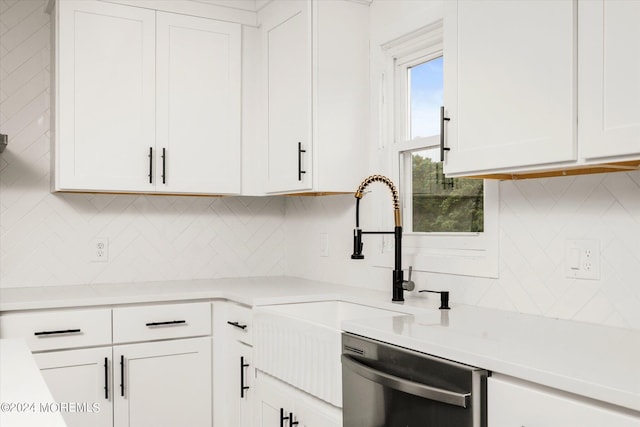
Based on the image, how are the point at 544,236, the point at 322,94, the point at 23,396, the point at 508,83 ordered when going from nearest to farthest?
the point at 23,396 < the point at 508,83 < the point at 544,236 < the point at 322,94

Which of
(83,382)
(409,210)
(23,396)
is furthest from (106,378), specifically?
(23,396)

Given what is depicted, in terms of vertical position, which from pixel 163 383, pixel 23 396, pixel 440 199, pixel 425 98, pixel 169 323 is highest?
pixel 425 98

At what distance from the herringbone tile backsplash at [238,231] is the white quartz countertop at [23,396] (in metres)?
1.61

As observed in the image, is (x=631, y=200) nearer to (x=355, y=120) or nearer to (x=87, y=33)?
(x=355, y=120)

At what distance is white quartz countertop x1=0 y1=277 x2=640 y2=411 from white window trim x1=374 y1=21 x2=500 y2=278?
0.17m

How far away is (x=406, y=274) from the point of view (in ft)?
9.48

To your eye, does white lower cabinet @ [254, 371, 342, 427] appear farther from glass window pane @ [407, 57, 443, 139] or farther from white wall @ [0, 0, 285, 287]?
glass window pane @ [407, 57, 443, 139]

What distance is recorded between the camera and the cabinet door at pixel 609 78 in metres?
1.58

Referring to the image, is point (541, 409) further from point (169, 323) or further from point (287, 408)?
point (169, 323)

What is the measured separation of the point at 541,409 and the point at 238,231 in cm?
258

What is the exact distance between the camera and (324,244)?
350cm

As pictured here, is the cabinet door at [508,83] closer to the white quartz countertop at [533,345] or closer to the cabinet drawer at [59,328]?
the white quartz countertop at [533,345]

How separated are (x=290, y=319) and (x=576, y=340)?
99 centimetres

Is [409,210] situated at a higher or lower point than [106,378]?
higher
